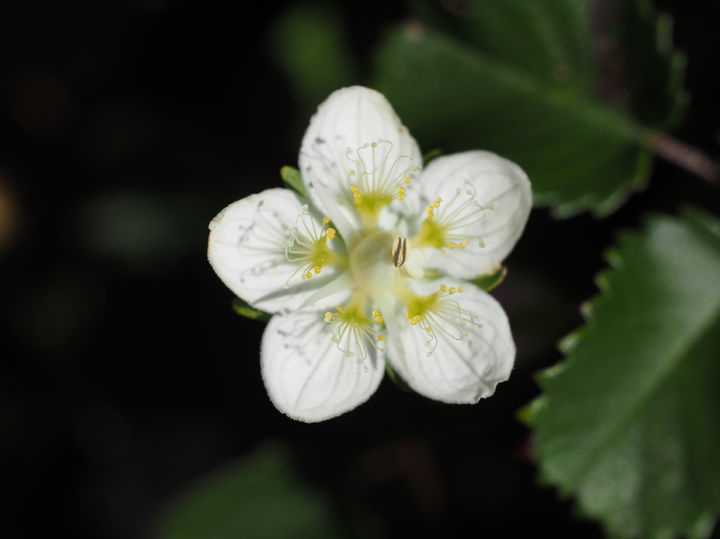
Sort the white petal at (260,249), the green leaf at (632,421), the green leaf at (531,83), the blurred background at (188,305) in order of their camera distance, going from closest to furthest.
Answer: the white petal at (260,249)
the green leaf at (632,421)
the green leaf at (531,83)
the blurred background at (188,305)

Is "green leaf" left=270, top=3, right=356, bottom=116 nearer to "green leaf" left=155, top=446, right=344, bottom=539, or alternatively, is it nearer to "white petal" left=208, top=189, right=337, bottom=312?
"white petal" left=208, top=189, right=337, bottom=312

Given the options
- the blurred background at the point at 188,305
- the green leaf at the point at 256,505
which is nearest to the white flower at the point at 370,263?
the blurred background at the point at 188,305

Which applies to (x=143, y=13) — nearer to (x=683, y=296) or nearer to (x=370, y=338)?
(x=370, y=338)

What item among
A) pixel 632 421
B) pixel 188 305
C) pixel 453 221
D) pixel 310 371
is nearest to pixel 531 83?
pixel 453 221

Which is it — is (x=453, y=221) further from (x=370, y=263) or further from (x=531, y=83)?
(x=531, y=83)

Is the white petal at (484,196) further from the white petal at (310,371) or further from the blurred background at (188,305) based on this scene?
the blurred background at (188,305)

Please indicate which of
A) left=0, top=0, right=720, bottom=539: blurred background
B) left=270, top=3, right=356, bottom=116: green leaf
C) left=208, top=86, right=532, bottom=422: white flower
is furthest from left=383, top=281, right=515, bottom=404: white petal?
left=270, top=3, right=356, bottom=116: green leaf

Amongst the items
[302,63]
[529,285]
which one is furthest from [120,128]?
[529,285]
